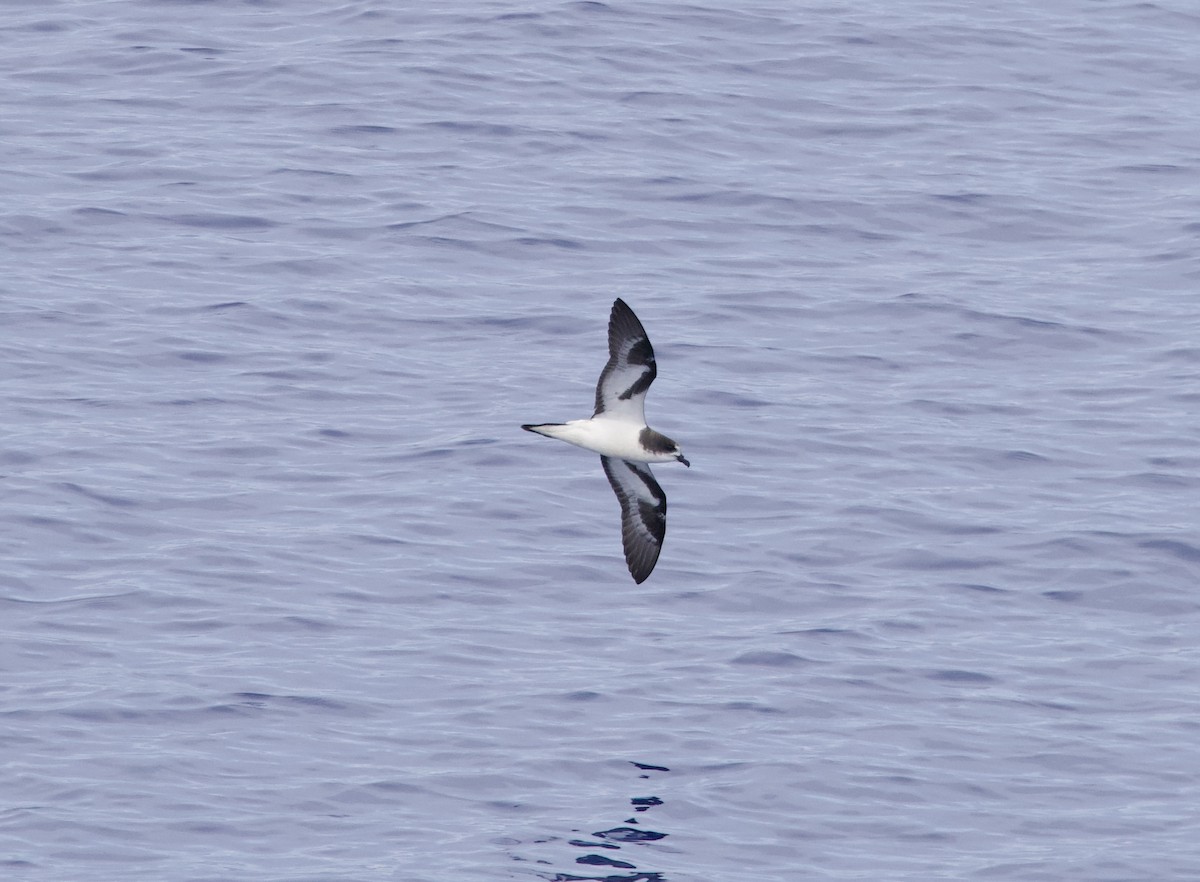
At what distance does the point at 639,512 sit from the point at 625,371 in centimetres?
150

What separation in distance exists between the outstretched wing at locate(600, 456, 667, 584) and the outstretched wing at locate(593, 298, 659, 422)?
0.73m

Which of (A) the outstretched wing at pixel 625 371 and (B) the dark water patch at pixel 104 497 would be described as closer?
(A) the outstretched wing at pixel 625 371

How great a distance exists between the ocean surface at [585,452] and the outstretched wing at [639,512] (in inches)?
37.9

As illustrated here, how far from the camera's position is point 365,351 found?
22.0m

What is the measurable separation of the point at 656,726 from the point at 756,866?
1.78m

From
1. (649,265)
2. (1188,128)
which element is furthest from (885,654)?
(1188,128)

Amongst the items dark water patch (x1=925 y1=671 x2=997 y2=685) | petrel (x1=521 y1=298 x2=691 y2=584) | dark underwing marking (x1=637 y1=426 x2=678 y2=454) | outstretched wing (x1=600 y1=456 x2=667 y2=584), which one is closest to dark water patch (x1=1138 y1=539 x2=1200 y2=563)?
dark water patch (x1=925 y1=671 x2=997 y2=685)

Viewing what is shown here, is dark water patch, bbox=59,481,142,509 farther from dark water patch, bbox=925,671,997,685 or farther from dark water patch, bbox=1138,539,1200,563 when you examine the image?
dark water patch, bbox=1138,539,1200,563

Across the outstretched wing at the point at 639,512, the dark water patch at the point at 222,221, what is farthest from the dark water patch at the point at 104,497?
the dark water patch at the point at 222,221

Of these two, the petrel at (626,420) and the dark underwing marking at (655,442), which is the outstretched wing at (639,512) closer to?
the petrel at (626,420)

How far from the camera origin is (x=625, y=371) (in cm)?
1549

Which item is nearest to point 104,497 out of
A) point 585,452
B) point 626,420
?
point 585,452

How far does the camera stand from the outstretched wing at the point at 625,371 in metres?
15.2

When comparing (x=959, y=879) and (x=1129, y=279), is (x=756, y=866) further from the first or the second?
(x=1129, y=279)
